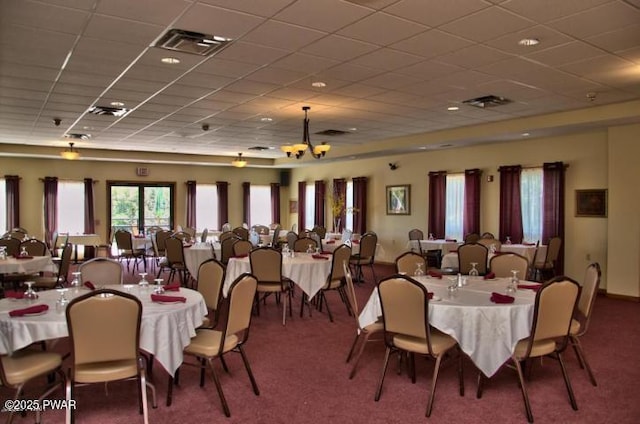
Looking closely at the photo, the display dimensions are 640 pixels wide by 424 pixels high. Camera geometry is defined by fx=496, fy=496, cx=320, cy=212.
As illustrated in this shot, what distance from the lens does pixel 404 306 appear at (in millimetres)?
3848

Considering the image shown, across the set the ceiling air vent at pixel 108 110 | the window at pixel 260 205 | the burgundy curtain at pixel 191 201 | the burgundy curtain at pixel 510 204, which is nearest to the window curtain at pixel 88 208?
the burgundy curtain at pixel 191 201

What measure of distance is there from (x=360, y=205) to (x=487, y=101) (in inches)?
271

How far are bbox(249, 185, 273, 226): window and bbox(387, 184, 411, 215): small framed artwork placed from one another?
18.1 feet

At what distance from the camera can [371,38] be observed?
177 inches

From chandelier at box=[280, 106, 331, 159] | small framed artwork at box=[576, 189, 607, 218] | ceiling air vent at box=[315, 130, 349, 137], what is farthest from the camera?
ceiling air vent at box=[315, 130, 349, 137]

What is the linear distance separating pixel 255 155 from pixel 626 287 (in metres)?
10.1

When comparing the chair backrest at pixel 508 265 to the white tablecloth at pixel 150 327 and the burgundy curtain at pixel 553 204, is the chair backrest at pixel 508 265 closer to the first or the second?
the white tablecloth at pixel 150 327

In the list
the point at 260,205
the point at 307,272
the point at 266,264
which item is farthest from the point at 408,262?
the point at 260,205

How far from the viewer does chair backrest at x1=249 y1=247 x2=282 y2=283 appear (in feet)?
21.0

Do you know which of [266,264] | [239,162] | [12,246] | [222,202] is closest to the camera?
[266,264]

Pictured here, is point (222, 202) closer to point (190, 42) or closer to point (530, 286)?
point (190, 42)

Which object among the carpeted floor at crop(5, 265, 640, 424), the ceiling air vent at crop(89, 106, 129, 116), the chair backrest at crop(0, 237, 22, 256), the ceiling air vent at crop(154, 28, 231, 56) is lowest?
the carpeted floor at crop(5, 265, 640, 424)

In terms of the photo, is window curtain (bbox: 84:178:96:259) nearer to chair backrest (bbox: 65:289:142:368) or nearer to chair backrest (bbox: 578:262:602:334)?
chair backrest (bbox: 65:289:142:368)

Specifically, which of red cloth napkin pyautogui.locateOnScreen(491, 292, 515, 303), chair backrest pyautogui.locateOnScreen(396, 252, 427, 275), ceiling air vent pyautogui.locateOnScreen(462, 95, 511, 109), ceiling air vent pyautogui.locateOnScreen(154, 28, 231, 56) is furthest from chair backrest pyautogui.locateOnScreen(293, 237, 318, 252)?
red cloth napkin pyautogui.locateOnScreen(491, 292, 515, 303)
